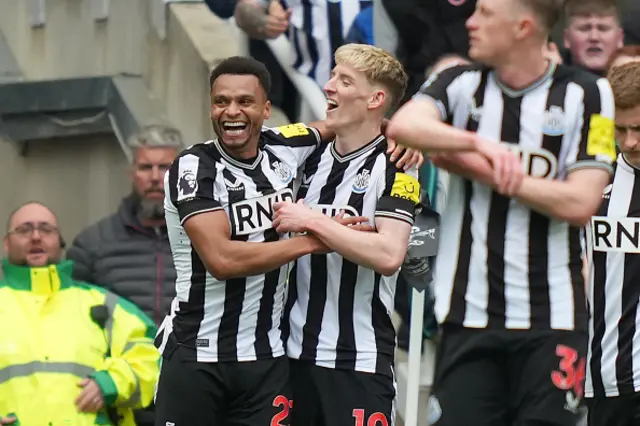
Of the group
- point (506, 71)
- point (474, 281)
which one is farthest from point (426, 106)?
point (474, 281)

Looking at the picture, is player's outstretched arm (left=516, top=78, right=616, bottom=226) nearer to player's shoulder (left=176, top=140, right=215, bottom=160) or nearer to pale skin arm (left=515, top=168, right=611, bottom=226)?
pale skin arm (left=515, top=168, right=611, bottom=226)

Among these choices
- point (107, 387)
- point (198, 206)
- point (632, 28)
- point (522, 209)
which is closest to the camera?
point (522, 209)

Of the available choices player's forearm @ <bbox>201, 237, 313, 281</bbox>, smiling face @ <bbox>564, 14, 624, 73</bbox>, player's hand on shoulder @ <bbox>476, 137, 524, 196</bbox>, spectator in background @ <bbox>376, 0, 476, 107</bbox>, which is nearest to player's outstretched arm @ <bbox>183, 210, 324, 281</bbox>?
player's forearm @ <bbox>201, 237, 313, 281</bbox>

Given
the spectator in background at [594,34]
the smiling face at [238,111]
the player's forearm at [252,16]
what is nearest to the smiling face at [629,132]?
the smiling face at [238,111]

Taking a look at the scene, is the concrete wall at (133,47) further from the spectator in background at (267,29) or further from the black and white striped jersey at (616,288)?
the black and white striped jersey at (616,288)

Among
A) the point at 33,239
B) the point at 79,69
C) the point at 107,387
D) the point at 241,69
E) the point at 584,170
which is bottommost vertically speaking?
the point at 107,387

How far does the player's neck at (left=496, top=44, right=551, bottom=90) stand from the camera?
199 inches

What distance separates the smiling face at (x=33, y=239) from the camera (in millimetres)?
6809

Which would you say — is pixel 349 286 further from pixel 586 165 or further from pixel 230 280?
pixel 586 165

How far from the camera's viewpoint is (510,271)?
5109 millimetres

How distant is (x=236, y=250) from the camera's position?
5.55 m

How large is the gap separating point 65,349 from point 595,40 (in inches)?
117

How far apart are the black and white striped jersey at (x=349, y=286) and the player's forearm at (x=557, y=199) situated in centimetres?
80

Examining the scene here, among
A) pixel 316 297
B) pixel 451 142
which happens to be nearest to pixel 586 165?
pixel 451 142
